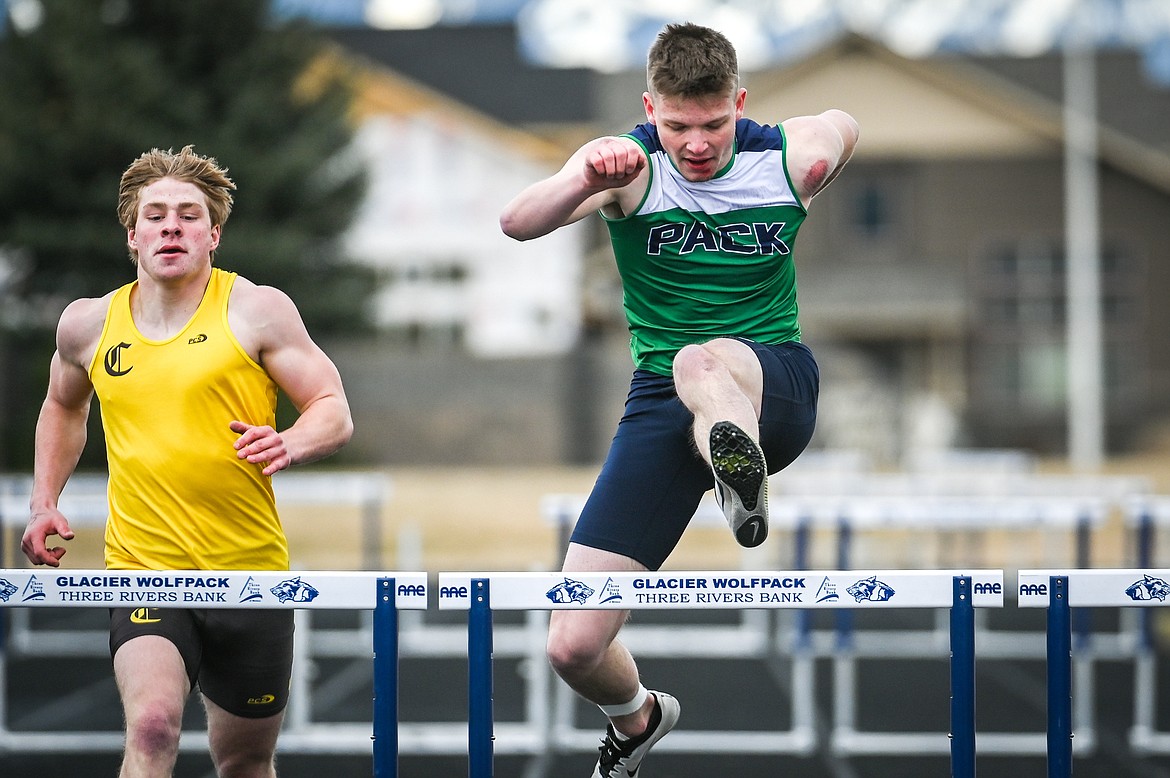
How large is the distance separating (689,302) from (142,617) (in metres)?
1.67

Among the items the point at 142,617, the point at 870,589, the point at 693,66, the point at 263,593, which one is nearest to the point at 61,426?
the point at 142,617

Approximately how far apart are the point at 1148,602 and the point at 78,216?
2427cm

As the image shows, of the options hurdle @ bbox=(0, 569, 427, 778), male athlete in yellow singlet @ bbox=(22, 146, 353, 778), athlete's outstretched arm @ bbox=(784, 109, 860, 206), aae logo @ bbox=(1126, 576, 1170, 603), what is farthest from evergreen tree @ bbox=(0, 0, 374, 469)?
aae logo @ bbox=(1126, 576, 1170, 603)

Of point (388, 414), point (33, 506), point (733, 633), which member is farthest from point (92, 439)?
point (33, 506)

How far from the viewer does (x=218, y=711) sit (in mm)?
3654

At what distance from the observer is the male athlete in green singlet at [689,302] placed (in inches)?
138

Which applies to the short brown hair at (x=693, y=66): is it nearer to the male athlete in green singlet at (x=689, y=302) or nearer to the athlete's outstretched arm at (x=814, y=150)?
the male athlete in green singlet at (x=689, y=302)

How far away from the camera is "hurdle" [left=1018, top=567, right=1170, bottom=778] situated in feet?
11.0

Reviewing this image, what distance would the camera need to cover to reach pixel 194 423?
351 centimetres

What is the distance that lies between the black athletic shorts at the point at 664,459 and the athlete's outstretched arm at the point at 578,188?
2.06 feet

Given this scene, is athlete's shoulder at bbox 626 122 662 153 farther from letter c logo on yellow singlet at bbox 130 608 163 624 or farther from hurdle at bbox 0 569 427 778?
letter c logo on yellow singlet at bbox 130 608 163 624

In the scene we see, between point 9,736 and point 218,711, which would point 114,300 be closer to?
point 218,711

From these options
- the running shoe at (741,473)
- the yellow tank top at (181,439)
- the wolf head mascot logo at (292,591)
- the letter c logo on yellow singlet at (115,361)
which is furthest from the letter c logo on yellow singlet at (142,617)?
the running shoe at (741,473)

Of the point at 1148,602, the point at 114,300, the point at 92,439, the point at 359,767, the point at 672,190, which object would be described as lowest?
the point at 359,767
